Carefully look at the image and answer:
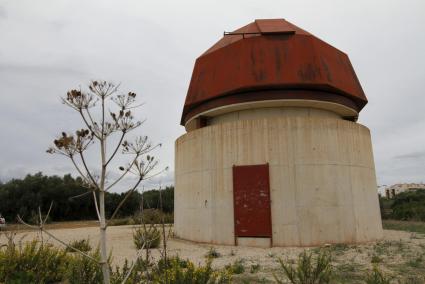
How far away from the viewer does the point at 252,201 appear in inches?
488

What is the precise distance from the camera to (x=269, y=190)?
40.4ft

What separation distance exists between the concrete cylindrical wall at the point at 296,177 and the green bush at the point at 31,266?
6593 mm

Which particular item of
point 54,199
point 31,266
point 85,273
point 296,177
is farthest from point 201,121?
point 54,199

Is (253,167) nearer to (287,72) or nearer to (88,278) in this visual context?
(287,72)

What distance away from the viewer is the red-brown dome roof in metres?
Answer: 13.3

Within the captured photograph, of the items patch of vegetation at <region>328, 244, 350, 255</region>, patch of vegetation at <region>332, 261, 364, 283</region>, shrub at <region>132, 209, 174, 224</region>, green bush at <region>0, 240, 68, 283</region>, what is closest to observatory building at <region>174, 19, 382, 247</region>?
patch of vegetation at <region>328, 244, 350, 255</region>

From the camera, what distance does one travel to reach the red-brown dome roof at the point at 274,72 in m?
13.3

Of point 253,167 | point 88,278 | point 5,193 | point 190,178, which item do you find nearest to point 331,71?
point 253,167

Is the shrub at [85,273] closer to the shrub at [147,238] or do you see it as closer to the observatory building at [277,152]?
the shrub at [147,238]

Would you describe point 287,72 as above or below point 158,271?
above

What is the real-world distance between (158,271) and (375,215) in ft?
35.1

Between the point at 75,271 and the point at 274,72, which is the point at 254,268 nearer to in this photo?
the point at 75,271

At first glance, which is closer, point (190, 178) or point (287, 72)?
point (287, 72)

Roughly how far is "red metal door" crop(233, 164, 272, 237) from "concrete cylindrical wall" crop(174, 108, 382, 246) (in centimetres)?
22
